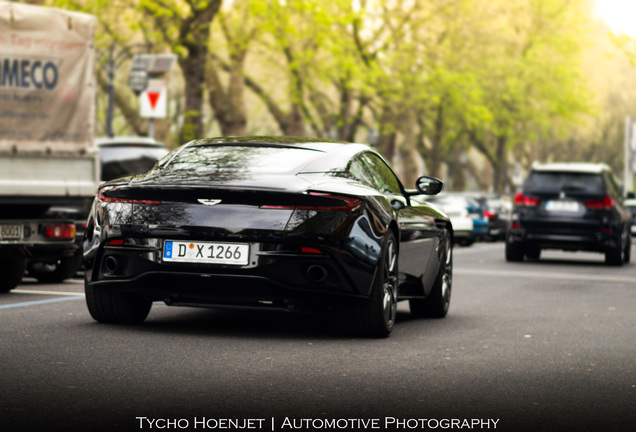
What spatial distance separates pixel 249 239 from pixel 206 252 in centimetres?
30

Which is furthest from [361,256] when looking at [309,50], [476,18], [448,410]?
[476,18]

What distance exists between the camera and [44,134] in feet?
41.5

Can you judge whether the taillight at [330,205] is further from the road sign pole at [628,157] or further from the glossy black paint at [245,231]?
the road sign pole at [628,157]

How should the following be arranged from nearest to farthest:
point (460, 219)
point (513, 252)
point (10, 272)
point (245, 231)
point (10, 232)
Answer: point (245, 231) < point (10, 232) < point (10, 272) < point (513, 252) < point (460, 219)

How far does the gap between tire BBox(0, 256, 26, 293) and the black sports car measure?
3500mm

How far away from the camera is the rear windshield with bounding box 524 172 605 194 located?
2119cm

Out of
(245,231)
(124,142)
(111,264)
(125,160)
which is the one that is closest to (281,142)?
(245,231)

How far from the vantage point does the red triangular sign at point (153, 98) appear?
25.8 metres

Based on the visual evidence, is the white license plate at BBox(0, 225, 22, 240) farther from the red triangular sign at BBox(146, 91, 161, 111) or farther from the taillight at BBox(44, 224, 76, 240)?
the red triangular sign at BBox(146, 91, 161, 111)

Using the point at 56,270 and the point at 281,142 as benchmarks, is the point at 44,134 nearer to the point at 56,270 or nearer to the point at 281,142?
the point at 56,270

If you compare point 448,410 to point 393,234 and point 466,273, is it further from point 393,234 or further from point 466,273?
point 466,273

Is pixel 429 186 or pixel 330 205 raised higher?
pixel 330 205

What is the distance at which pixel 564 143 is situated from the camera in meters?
67.7

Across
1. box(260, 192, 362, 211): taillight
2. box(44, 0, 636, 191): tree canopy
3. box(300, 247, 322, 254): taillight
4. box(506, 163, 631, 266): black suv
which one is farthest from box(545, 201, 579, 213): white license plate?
box(300, 247, 322, 254): taillight
